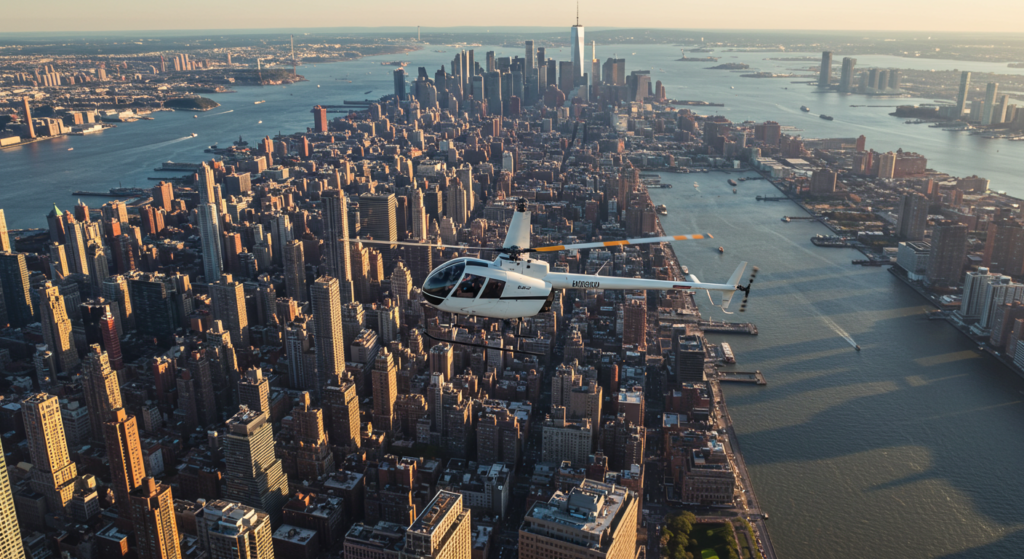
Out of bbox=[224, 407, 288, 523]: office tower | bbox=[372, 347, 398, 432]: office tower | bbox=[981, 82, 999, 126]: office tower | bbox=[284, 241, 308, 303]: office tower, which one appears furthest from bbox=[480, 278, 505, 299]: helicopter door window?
bbox=[981, 82, 999, 126]: office tower

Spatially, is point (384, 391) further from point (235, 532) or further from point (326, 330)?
point (235, 532)

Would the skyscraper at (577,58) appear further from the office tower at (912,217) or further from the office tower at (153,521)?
the office tower at (153,521)

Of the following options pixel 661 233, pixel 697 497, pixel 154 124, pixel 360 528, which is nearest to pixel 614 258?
pixel 661 233

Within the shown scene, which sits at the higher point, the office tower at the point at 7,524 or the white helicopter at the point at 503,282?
the white helicopter at the point at 503,282

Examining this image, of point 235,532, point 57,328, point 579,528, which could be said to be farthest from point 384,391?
point 57,328

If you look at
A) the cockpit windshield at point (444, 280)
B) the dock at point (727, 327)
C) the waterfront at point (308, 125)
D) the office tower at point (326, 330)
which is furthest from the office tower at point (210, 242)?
the cockpit windshield at point (444, 280)
